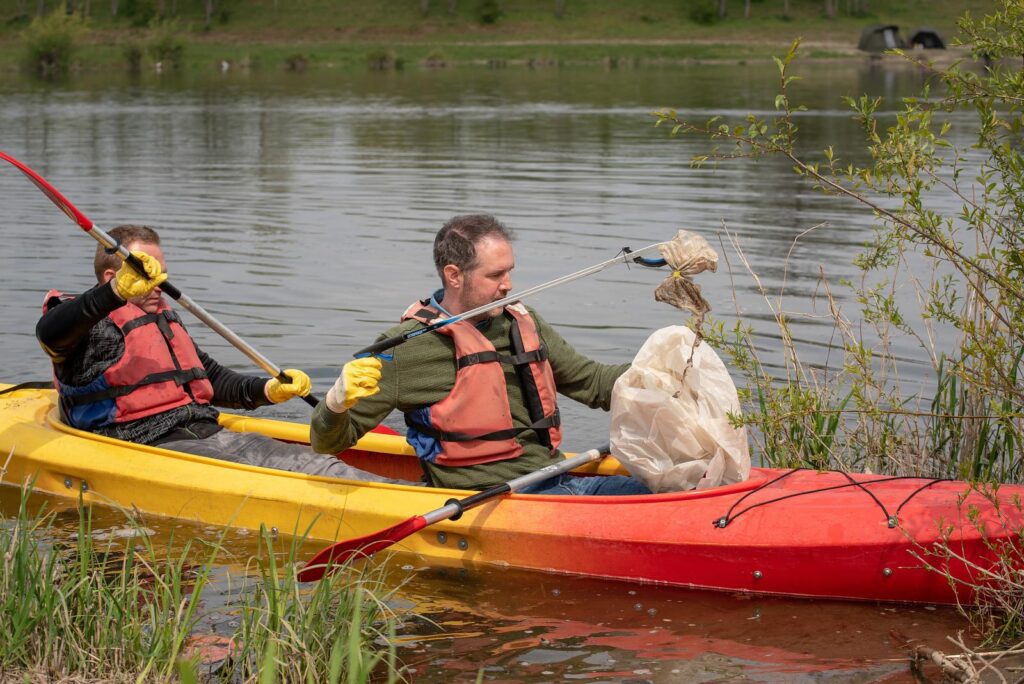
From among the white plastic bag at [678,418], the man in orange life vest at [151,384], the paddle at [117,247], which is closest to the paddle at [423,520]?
→ the white plastic bag at [678,418]

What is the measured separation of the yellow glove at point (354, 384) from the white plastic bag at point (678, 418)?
96 centimetres

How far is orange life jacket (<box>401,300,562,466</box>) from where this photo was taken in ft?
15.6

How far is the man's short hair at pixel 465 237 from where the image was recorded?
15.3ft

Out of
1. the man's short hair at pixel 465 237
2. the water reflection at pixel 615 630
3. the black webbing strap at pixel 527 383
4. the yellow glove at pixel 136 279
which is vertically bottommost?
the water reflection at pixel 615 630

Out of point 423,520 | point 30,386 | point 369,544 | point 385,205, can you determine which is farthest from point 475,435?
point 385,205

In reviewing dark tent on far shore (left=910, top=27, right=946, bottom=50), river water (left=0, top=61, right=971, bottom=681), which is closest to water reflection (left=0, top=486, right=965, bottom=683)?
river water (left=0, top=61, right=971, bottom=681)

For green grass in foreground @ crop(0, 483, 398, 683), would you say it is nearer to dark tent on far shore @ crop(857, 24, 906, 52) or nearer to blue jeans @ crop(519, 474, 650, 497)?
blue jeans @ crop(519, 474, 650, 497)

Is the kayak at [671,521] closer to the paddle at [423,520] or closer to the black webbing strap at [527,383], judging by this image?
the paddle at [423,520]

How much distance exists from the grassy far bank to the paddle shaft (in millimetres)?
40808

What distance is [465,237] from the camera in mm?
4660

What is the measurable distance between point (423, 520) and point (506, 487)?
395mm

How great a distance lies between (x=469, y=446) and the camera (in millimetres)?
4863

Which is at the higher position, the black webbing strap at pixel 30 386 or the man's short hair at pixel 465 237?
the man's short hair at pixel 465 237

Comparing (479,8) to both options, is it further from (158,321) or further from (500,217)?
(158,321)
